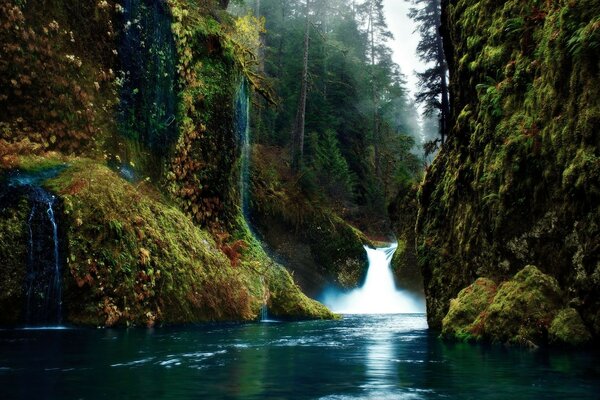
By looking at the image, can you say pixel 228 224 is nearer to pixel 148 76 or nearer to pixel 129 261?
pixel 148 76

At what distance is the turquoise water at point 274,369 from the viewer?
495 centimetres

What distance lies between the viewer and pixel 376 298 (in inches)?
1105

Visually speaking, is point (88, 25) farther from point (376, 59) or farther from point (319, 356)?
point (376, 59)

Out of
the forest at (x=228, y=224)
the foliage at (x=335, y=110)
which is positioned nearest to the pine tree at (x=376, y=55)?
the foliage at (x=335, y=110)

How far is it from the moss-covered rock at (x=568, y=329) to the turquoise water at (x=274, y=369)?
46 cm

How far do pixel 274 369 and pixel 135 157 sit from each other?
10467 mm

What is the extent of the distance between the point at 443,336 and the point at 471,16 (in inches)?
284

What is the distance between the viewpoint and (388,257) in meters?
29.8

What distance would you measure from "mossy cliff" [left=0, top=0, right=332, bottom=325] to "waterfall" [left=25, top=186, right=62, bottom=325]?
0.17m

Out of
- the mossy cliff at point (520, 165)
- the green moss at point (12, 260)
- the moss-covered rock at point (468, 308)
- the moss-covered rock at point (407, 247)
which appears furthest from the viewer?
the moss-covered rock at point (407, 247)

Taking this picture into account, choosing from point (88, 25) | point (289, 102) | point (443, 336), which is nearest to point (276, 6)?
point (289, 102)

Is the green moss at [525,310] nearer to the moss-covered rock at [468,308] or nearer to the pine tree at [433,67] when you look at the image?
the moss-covered rock at [468,308]

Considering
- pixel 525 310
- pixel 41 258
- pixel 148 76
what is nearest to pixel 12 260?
pixel 41 258

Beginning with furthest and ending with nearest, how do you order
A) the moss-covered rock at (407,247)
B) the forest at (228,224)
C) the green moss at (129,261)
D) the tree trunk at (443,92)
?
1. the moss-covered rock at (407,247)
2. the tree trunk at (443,92)
3. the green moss at (129,261)
4. the forest at (228,224)
